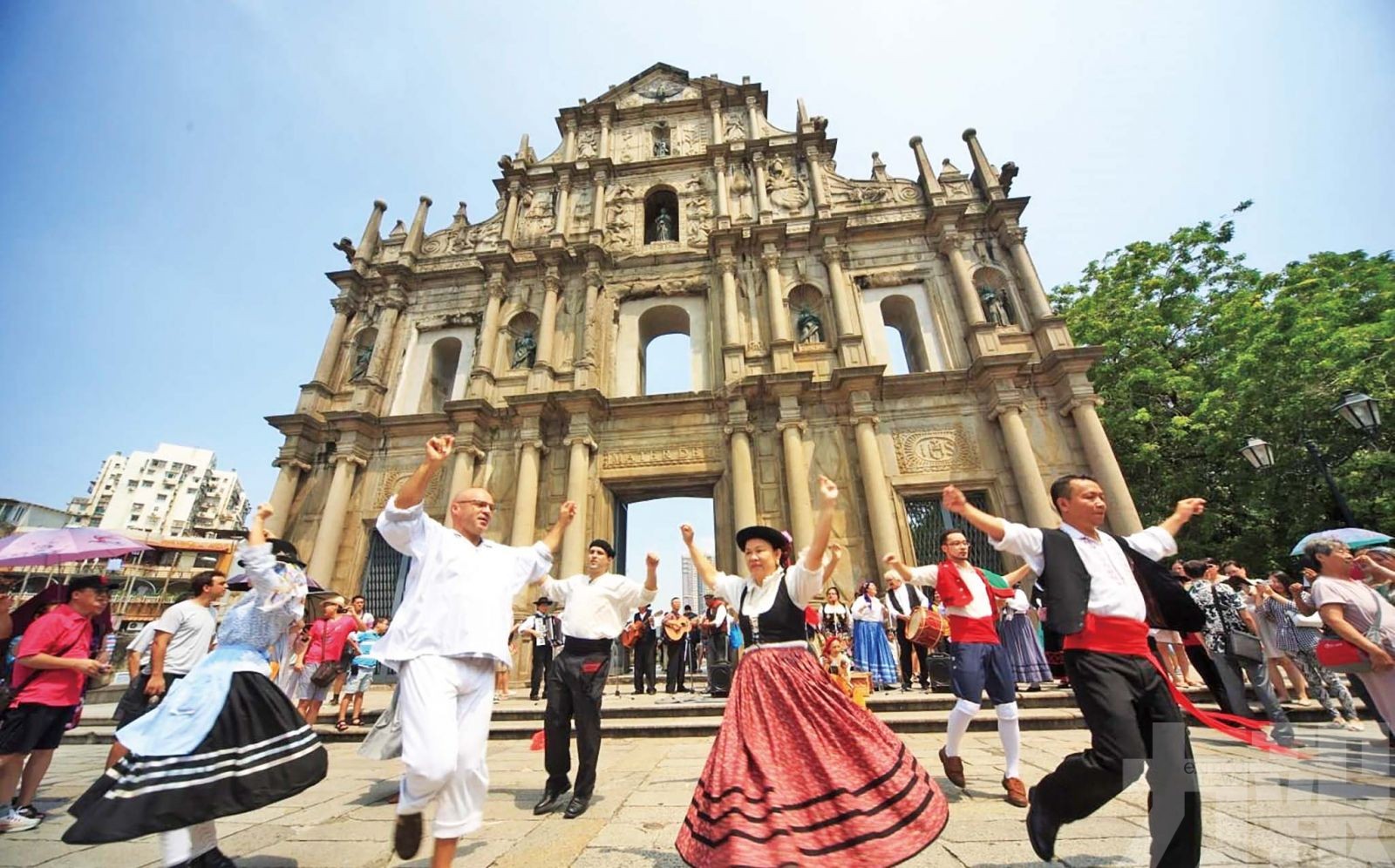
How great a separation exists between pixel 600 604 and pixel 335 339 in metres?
14.7

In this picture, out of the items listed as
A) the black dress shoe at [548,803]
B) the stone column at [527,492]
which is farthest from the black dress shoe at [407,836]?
the stone column at [527,492]

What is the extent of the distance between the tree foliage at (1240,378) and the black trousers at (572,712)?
14009 millimetres

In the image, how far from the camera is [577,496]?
39.4 ft

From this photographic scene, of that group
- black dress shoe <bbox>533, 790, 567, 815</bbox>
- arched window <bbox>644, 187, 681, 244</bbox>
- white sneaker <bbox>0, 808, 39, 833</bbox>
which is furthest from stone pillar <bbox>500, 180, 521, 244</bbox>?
black dress shoe <bbox>533, 790, 567, 815</bbox>

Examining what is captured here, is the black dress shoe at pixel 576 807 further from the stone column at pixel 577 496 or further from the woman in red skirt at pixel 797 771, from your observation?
the stone column at pixel 577 496

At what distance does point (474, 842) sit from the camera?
10.1ft

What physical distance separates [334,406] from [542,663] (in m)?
9.78

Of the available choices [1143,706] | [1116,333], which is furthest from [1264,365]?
[1143,706]

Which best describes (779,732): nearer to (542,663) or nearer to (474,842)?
(474,842)

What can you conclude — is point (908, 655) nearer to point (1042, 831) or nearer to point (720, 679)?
point (720, 679)

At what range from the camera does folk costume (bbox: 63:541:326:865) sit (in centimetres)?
231

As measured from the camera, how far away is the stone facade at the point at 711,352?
11945 millimetres

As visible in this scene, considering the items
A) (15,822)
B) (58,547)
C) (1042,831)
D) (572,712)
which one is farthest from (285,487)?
(1042,831)

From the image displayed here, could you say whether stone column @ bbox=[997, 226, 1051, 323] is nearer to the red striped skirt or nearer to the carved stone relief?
the carved stone relief
